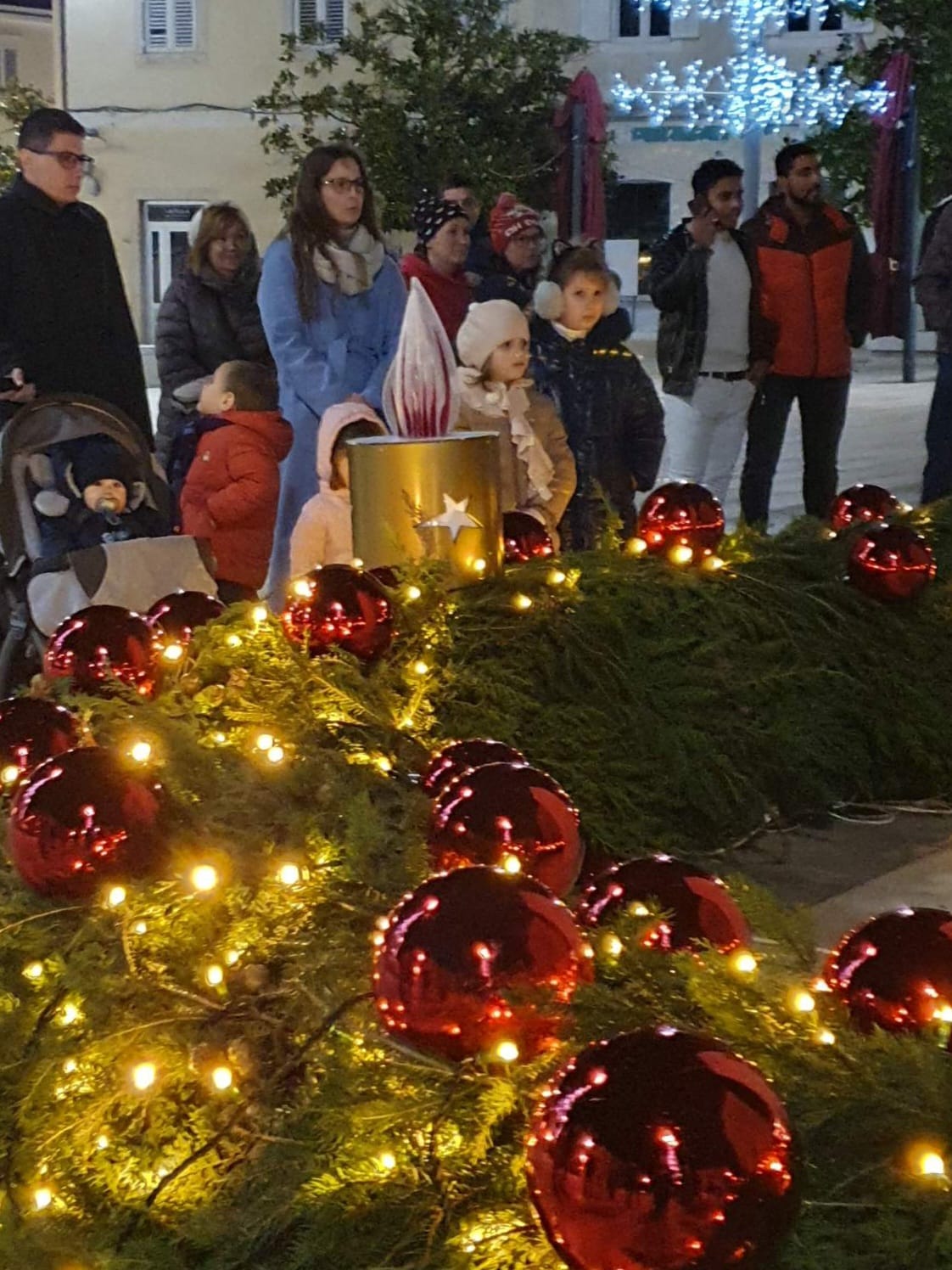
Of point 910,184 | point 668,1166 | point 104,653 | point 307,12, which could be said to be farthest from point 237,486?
point 307,12

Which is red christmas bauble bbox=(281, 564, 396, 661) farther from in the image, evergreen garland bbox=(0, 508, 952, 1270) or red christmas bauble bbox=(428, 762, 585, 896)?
red christmas bauble bbox=(428, 762, 585, 896)

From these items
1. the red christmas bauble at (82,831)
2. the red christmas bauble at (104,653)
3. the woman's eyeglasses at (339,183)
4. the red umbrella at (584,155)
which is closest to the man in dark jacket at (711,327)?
the woman's eyeglasses at (339,183)

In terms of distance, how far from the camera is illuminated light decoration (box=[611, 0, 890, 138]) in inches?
966

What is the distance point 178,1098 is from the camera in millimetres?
2301

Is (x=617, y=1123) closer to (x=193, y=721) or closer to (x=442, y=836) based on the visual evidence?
(x=442, y=836)

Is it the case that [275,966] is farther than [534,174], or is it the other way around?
[534,174]

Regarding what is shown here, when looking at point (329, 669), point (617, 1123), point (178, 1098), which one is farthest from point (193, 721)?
Answer: point (617, 1123)

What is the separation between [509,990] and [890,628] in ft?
9.74

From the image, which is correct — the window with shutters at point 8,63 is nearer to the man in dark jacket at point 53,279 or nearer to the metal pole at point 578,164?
the metal pole at point 578,164

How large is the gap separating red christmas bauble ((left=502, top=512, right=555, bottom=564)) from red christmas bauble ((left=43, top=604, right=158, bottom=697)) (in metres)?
1.01

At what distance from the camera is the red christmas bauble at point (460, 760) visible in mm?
2834

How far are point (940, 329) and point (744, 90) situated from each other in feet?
59.2

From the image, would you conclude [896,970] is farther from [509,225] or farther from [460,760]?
[509,225]

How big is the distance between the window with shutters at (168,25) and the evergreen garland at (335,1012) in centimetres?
2573
